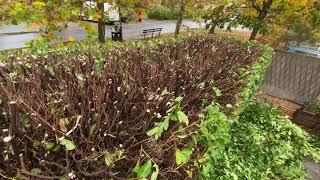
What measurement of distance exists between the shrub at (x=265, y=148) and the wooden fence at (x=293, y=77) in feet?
19.6

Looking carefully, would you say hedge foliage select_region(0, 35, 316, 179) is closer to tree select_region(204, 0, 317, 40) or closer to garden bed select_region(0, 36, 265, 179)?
garden bed select_region(0, 36, 265, 179)

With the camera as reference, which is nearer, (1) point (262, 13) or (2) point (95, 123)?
(2) point (95, 123)

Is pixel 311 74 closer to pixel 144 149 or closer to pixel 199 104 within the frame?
pixel 199 104

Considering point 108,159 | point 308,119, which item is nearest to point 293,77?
point 308,119

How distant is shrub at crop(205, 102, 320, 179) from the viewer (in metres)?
5.24

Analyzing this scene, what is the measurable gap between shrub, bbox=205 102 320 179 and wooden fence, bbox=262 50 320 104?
19.6ft

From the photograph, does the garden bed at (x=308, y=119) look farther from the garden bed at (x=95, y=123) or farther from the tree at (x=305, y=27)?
the garden bed at (x=95, y=123)

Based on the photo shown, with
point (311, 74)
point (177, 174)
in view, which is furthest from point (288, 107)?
point (177, 174)

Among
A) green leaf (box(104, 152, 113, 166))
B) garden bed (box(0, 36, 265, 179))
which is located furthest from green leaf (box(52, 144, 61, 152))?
green leaf (box(104, 152, 113, 166))

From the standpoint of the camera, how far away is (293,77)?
12180 mm

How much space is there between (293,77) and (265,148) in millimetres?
7433

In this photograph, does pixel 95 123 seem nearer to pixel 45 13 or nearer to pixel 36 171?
pixel 36 171

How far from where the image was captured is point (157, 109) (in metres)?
2.53

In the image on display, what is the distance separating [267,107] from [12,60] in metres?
6.06
